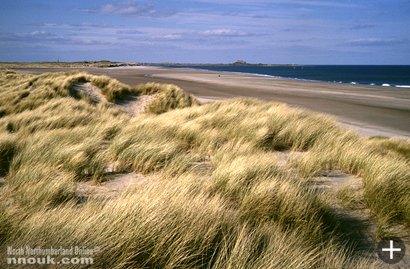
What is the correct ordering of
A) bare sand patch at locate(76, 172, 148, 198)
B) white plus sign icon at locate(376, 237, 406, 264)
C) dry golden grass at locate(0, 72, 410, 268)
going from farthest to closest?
bare sand patch at locate(76, 172, 148, 198) → white plus sign icon at locate(376, 237, 406, 264) → dry golden grass at locate(0, 72, 410, 268)

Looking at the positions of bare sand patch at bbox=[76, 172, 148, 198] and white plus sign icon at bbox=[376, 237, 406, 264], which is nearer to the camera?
white plus sign icon at bbox=[376, 237, 406, 264]

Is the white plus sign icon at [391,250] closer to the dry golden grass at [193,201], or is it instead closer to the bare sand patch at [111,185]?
the dry golden grass at [193,201]

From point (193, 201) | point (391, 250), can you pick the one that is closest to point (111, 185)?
point (193, 201)

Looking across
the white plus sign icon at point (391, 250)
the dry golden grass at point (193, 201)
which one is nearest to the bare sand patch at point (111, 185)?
the dry golden grass at point (193, 201)

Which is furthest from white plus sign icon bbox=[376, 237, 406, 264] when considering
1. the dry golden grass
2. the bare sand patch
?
the bare sand patch

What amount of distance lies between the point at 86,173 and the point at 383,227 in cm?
422

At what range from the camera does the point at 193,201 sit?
364 cm

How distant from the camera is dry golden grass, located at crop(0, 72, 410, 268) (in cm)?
295

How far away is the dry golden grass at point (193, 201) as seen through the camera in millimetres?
2945

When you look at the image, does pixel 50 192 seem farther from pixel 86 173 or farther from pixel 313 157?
pixel 313 157

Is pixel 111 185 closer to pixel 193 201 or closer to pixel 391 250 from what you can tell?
pixel 193 201

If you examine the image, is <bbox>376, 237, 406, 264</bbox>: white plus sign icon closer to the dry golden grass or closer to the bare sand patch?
the dry golden grass

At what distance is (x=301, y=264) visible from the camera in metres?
2.83

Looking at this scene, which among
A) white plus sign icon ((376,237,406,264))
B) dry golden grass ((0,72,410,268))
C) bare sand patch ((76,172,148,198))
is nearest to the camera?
dry golden grass ((0,72,410,268))
